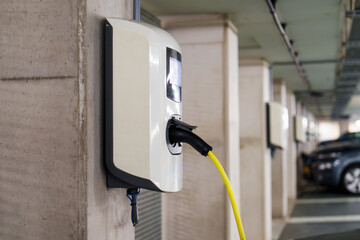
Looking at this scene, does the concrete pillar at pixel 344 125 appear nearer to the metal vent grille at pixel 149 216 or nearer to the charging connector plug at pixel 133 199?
the metal vent grille at pixel 149 216

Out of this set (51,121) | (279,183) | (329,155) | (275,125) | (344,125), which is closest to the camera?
(51,121)

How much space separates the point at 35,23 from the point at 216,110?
283cm

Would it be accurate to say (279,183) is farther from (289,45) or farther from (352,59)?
(289,45)

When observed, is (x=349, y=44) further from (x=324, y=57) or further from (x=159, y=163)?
(x=159, y=163)

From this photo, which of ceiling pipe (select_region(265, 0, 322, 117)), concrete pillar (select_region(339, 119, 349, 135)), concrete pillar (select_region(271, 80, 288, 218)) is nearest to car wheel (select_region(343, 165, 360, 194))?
ceiling pipe (select_region(265, 0, 322, 117))

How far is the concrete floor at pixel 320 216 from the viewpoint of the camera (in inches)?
292

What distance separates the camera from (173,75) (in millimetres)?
2096

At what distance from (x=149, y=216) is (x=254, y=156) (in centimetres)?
265

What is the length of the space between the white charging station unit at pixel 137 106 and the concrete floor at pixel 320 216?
517cm

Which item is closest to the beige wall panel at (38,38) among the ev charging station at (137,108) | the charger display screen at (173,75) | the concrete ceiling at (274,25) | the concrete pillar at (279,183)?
the ev charging station at (137,108)

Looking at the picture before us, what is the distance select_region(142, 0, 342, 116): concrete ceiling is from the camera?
4.22m

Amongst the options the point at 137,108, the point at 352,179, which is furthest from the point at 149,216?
the point at 352,179

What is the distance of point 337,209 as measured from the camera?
9.50m

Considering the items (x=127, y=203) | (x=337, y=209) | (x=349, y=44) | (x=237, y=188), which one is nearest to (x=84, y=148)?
(x=127, y=203)
